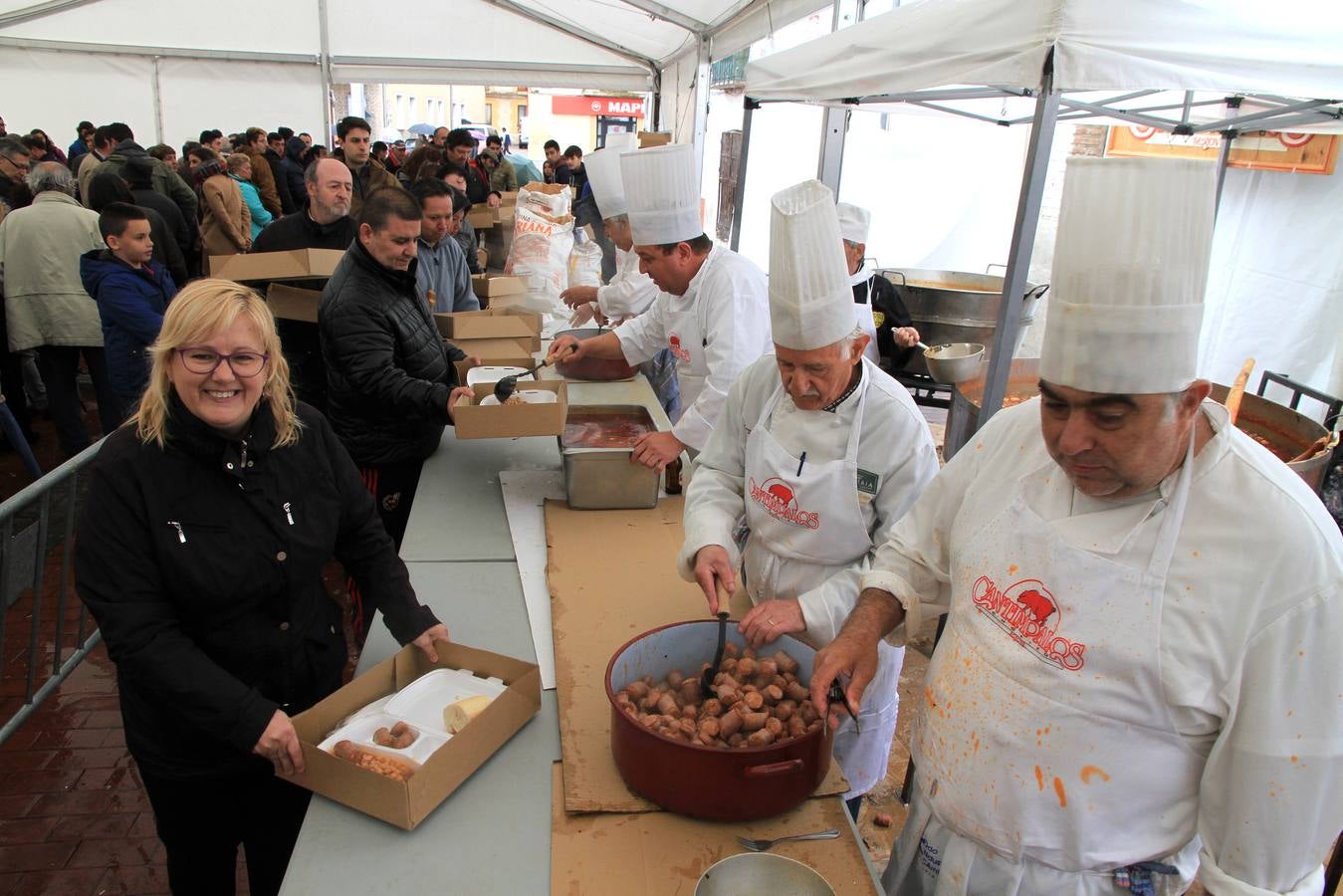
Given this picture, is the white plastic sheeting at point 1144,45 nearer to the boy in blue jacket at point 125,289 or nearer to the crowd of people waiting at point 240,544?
the crowd of people waiting at point 240,544

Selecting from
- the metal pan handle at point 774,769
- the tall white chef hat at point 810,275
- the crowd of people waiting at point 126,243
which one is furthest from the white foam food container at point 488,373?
the metal pan handle at point 774,769

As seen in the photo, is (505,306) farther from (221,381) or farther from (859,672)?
(859,672)

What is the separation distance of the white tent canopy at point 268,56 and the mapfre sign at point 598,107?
1140cm

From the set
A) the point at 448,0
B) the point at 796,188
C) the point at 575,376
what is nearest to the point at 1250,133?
the point at 575,376

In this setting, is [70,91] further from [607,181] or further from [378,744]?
[378,744]

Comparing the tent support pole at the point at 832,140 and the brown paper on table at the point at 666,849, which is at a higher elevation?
the tent support pole at the point at 832,140

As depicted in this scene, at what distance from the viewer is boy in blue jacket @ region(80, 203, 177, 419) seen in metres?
3.92

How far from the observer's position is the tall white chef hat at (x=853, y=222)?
4129 millimetres

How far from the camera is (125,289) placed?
399cm

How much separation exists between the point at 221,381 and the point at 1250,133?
543cm

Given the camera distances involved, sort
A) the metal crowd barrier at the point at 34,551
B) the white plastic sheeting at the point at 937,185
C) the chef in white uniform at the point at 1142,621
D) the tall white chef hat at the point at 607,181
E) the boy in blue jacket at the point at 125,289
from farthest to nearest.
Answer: the white plastic sheeting at the point at 937,185 → the tall white chef hat at the point at 607,181 → the boy in blue jacket at the point at 125,289 → the metal crowd barrier at the point at 34,551 → the chef in white uniform at the point at 1142,621

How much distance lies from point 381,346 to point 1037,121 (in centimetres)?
203

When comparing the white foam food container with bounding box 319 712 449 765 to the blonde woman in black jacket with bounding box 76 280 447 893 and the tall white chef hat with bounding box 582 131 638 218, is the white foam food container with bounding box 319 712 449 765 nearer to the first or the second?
the blonde woman in black jacket with bounding box 76 280 447 893

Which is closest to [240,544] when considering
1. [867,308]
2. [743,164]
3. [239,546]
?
[239,546]
